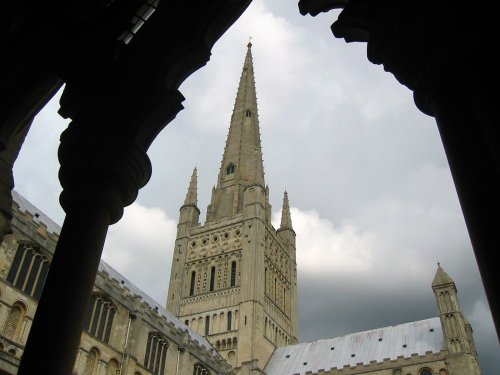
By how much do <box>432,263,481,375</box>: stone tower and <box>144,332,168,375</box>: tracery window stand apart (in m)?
20.9

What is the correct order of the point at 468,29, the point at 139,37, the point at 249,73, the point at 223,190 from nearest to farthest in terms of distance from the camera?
1. the point at 468,29
2. the point at 139,37
3. the point at 223,190
4. the point at 249,73

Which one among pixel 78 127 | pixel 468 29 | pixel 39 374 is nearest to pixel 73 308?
pixel 39 374

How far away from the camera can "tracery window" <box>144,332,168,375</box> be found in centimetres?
2894

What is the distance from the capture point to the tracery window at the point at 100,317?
997 inches

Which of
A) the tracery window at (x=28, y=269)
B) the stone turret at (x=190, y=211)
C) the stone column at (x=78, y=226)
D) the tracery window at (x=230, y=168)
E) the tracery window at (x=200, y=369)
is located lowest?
the stone column at (x=78, y=226)

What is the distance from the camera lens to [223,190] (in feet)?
206

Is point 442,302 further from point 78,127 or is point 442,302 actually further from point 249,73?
point 249,73

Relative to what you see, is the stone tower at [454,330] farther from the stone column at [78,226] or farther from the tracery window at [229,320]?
the stone column at [78,226]

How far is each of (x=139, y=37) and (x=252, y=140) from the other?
60394 mm

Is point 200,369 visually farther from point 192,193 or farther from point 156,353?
point 192,193

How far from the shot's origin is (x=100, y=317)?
26.1m

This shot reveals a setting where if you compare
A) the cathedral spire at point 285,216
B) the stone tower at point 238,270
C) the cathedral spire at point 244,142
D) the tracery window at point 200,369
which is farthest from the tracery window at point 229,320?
the cathedral spire at point 285,216

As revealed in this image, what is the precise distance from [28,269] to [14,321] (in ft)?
7.47

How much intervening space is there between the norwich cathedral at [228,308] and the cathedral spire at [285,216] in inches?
5.2
